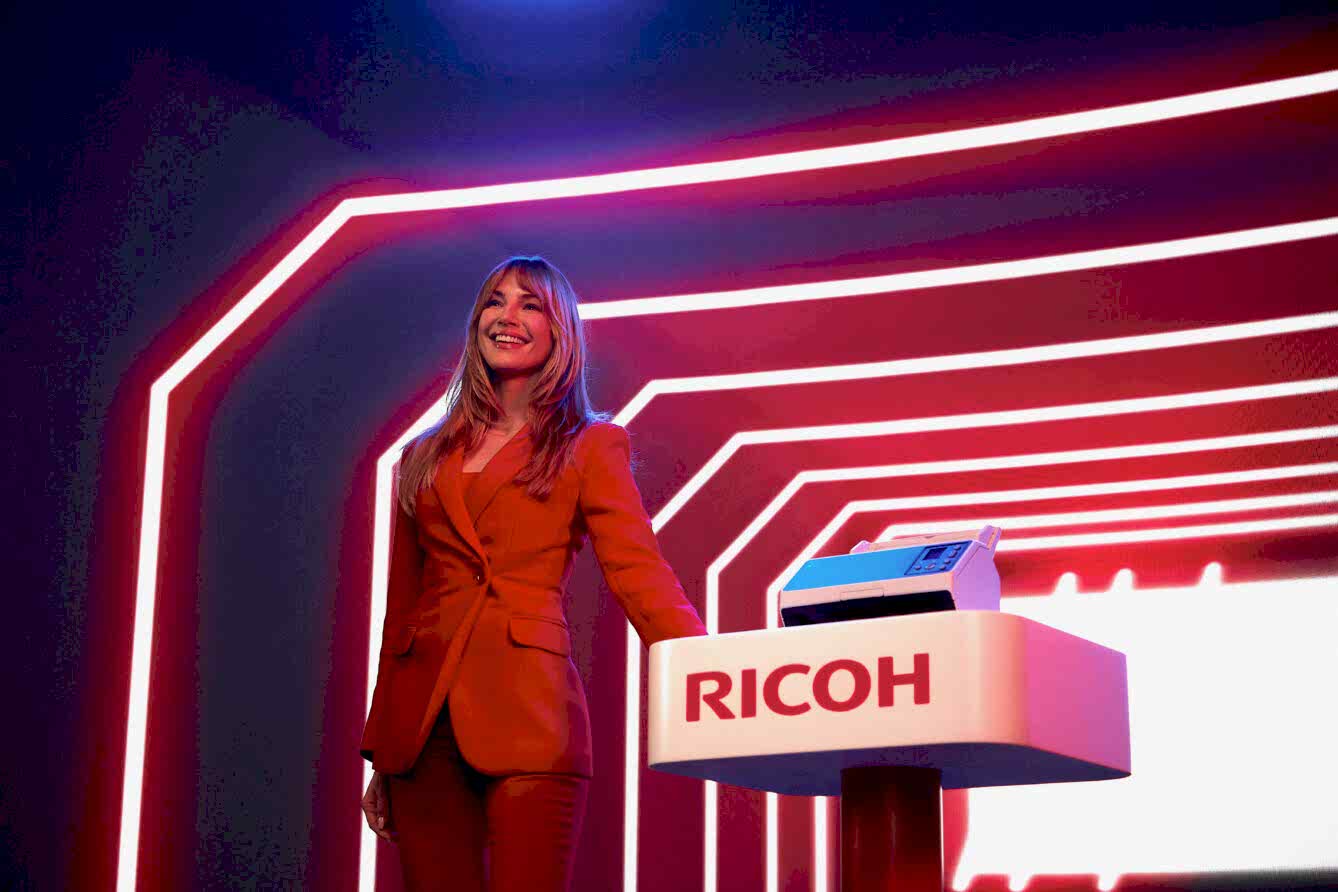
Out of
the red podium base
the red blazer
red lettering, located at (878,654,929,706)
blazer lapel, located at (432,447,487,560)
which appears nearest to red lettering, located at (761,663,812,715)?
red lettering, located at (878,654,929,706)

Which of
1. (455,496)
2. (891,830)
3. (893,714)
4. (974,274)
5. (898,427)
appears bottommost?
(891,830)

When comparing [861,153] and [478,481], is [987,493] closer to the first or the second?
[861,153]

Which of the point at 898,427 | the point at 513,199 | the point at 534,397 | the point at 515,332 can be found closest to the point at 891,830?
the point at 534,397

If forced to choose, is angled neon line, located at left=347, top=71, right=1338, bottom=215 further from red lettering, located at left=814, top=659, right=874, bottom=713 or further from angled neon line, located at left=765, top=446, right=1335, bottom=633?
angled neon line, located at left=765, top=446, right=1335, bottom=633

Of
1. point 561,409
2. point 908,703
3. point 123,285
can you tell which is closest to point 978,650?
point 908,703

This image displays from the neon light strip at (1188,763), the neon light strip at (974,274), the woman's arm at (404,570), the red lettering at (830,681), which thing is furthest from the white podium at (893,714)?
the neon light strip at (1188,763)

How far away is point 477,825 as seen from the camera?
8.82 ft

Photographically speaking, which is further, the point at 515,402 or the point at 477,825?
the point at 515,402

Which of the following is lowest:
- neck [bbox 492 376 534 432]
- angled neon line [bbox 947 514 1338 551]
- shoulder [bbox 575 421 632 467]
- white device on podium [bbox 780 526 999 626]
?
white device on podium [bbox 780 526 999 626]

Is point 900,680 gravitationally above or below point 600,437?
below

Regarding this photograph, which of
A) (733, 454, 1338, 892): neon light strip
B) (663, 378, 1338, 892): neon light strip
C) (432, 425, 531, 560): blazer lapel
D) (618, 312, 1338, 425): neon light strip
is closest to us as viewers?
(432, 425, 531, 560): blazer lapel

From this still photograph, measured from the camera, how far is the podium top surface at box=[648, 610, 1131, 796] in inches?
86.4

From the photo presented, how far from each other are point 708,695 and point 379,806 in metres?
0.78

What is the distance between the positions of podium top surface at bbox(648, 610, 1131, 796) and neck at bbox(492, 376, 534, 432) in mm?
716
